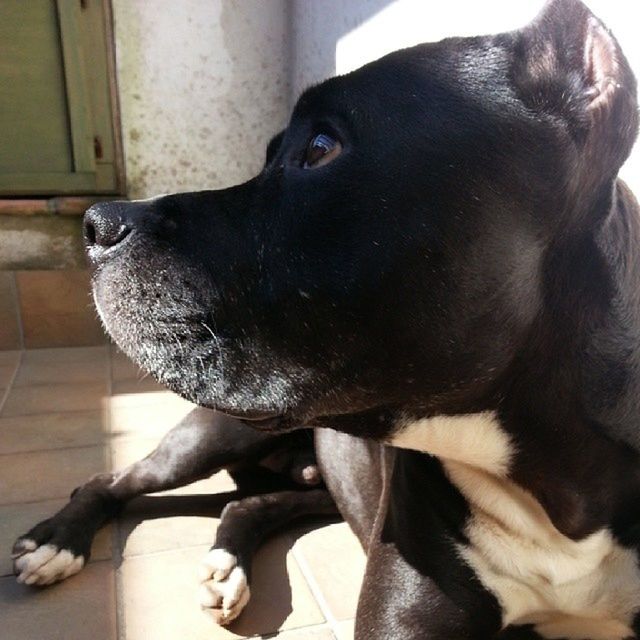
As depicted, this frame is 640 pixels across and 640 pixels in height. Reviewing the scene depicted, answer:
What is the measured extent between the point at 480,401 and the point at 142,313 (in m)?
0.55

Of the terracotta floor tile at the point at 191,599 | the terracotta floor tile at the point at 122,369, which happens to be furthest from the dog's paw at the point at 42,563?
the terracotta floor tile at the point at 122,369

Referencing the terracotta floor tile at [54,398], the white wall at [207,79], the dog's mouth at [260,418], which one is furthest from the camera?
the white wall at [207,79]

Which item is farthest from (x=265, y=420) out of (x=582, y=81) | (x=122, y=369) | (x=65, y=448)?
(x=122, y=369)

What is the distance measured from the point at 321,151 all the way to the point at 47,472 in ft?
5.13

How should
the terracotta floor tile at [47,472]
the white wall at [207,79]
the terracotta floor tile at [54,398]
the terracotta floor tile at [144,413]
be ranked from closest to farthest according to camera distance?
the terracotta floor tile at [47,472] → the terracotta floor tile at [144,413] → the terracotta floor tile at [54,398] → the white wall at [207,79]

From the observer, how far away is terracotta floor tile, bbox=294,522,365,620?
1663mm

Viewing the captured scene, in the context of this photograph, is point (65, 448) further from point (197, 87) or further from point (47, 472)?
point (197, 87)

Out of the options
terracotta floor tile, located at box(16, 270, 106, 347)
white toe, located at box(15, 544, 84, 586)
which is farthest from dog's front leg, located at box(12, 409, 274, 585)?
terracotta floor tile, located at box(16, 270, 106, 347)

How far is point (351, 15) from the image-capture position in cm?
292

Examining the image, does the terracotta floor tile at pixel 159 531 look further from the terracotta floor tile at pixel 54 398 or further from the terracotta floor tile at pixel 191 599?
the terracotta floor tile at pixel 54 398

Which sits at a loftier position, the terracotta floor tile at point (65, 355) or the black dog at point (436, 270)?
the black dog at point (436, 270)

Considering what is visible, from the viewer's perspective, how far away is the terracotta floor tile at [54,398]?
275 centimetres

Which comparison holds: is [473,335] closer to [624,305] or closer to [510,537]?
[624,305]

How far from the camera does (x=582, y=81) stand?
108 centimetres
